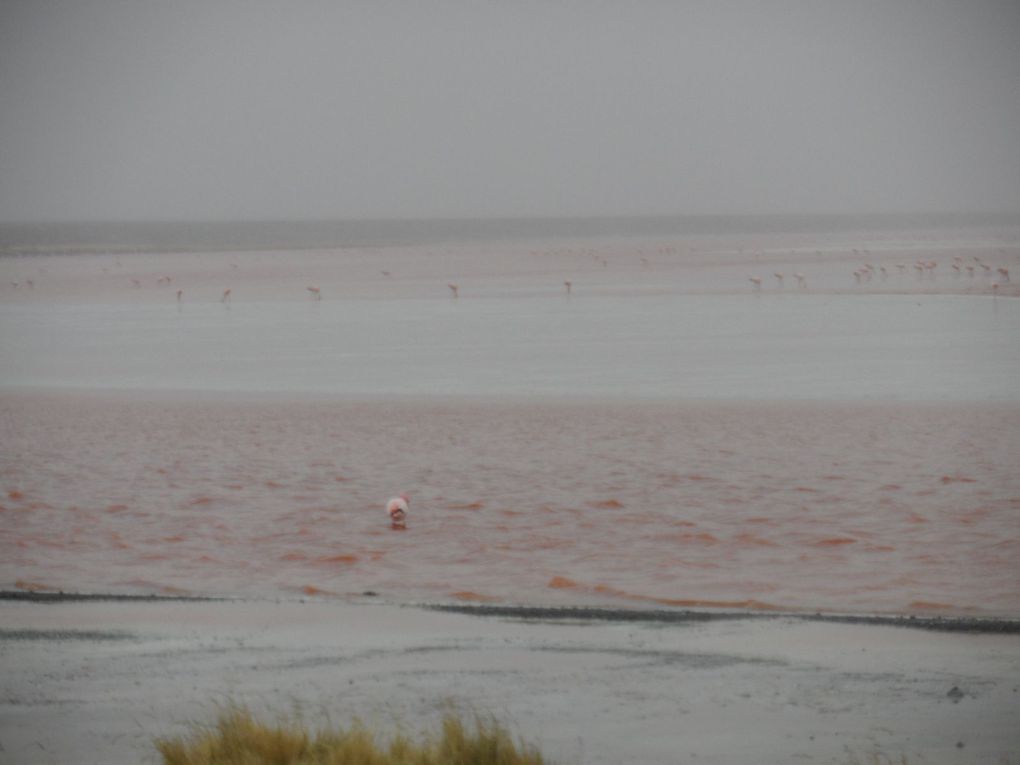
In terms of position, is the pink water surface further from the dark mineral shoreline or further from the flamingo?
the dark mineral shoreline

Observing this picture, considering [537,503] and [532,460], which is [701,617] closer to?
[537,503]

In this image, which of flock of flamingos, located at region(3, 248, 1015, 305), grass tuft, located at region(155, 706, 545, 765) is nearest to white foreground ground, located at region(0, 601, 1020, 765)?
grass tuft, located at region(155, 706, 545, 765)

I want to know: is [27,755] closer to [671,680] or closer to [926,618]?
[671,680]

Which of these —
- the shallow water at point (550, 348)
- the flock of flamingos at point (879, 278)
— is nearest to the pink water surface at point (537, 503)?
the shallow water at point (550, 348)

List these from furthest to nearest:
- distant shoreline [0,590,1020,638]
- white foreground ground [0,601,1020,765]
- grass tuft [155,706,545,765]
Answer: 1. distant shoreline [0,590,1020,638]
2. white foreground ground [0,601,1020,765]
3. grass tuft [155,706,545,765]

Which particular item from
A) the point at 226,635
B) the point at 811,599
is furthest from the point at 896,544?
the point at 226,635

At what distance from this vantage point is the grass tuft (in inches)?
237

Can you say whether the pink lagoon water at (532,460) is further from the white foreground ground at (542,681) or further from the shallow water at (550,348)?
the white foreground ground at (542,681)

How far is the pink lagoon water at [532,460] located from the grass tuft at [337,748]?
148 inches

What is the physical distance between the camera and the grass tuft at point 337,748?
603cm

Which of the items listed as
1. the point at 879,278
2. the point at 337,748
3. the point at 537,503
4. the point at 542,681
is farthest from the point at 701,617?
the point at 879,278

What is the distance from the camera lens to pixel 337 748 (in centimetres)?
611

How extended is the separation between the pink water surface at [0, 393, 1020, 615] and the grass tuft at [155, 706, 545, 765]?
149 inches

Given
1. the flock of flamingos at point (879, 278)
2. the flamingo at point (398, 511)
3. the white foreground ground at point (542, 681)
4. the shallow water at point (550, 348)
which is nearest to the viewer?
the white foreground ground at point (542, 681)
